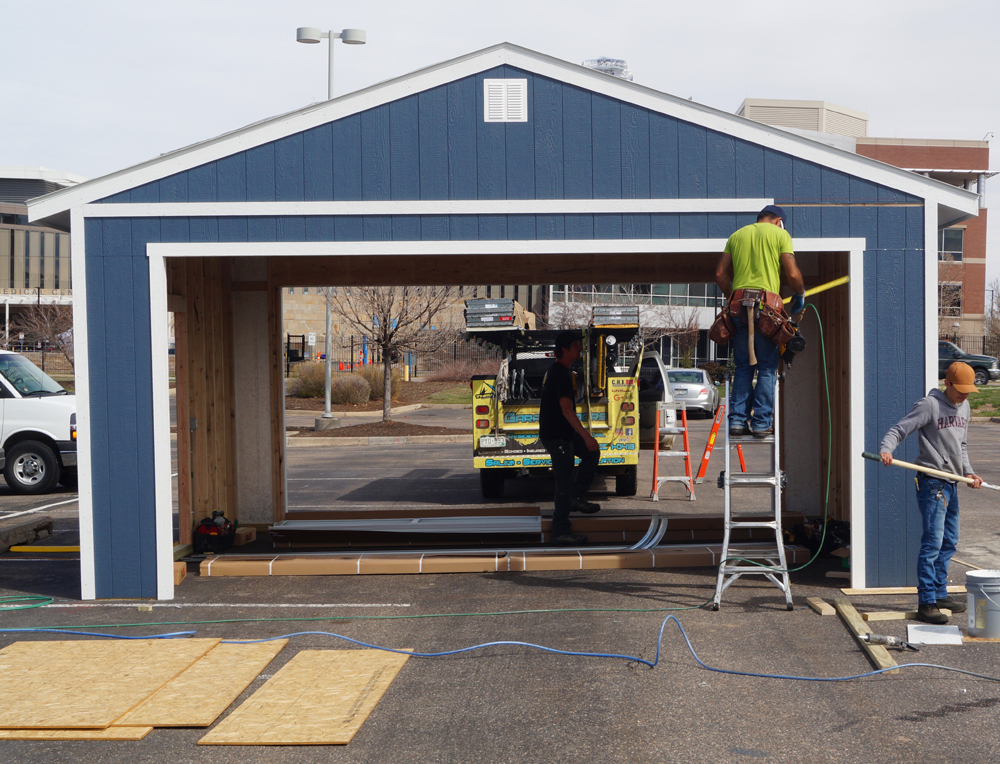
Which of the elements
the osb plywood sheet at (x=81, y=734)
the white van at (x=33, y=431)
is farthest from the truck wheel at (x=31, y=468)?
the osb plywood sheet at (x=81, y=734)

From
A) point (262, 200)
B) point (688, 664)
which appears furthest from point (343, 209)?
point (688, 664)

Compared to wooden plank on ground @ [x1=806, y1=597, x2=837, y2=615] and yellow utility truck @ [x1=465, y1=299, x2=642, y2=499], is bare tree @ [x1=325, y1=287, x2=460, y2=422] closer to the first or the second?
yellow utility truck @ [x1=465, y1=299, x2=642, y2=499]

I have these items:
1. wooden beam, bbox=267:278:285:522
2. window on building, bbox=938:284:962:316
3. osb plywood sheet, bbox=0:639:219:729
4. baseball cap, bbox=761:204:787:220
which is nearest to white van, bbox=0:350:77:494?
wooden beam, bbox=267:278:285:522

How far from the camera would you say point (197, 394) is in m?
9.36

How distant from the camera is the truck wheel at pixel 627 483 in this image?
519 inches

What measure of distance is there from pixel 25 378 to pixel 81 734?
1182 cm

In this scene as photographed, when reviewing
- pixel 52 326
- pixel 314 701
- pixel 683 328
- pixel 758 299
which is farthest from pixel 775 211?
pixel 52 326

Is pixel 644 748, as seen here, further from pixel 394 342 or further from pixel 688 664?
pixel 394 342

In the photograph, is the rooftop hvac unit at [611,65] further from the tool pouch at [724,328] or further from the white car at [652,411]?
the tool pouch at [724,328]

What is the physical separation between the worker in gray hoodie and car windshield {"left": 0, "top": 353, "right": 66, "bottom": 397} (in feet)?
43.1

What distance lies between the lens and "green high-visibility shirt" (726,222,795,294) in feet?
22.8

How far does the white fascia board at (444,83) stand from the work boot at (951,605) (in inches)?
128

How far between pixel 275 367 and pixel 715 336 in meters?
5.30

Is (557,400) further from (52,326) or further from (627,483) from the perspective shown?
(52,326)
